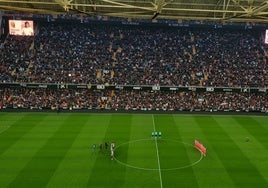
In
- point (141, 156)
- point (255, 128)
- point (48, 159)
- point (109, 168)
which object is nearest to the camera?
point (109, 168)

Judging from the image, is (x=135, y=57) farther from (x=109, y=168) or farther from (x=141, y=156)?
(x=109, y=168)

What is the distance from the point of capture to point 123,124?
40.7 m

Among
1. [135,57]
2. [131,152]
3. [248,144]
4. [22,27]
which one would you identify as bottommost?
[131,152]

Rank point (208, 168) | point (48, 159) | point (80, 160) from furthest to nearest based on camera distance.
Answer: point (48, 159) → point (80, 160) → point (208, 168)

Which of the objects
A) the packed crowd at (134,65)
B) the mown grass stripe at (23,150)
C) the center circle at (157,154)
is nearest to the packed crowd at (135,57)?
the packed crowd at (134,65)

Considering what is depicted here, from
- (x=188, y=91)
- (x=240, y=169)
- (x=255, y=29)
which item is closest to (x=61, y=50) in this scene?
(x=188, y=91)

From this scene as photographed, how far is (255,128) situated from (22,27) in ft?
116

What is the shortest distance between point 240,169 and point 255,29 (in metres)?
38.4

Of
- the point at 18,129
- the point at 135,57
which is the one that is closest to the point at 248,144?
the point at 18,129

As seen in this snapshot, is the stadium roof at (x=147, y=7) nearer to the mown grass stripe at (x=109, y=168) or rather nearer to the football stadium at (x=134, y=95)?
the football stadium at (x=134, y=95)

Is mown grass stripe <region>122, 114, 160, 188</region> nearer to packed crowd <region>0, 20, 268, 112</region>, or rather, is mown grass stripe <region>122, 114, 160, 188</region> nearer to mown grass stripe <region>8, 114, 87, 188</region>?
mown grass stripe <region>8, 114, 87, 188</region>

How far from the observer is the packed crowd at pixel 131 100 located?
48.2 m

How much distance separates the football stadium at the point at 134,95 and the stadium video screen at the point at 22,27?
15cm

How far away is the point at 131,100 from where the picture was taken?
49688mm
